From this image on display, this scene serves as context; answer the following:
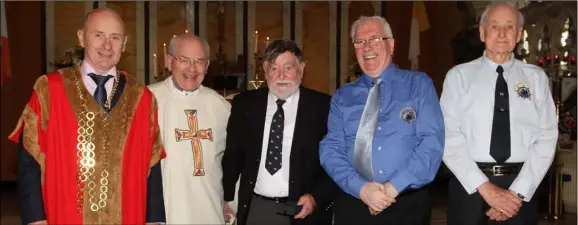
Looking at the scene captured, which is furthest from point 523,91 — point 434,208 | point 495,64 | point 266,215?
point 434,208

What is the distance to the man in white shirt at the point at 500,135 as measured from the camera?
2.89 m

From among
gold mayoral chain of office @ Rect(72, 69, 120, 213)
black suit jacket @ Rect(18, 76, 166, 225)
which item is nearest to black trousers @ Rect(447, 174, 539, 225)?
gold mayoral chain of office @ Rect(72, 69, 120, 213)

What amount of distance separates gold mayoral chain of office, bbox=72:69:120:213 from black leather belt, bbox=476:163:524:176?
1701 millimetres

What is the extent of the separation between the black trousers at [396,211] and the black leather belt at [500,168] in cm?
29

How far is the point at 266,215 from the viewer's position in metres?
3.17

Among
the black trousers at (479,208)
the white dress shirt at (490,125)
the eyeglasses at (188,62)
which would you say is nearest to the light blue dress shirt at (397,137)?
the white dress shirt at (490,125)

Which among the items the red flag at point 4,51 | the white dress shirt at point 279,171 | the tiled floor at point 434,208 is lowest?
the tiled floor at point 434,208

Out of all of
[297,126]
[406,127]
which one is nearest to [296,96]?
[297,126]

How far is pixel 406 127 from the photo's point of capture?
2877 millimetres

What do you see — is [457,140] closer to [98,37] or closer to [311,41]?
[98,37]

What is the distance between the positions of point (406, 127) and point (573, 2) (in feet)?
22.7

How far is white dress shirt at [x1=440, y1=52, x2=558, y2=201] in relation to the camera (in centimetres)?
290

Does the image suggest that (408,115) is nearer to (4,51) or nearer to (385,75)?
(385,75)

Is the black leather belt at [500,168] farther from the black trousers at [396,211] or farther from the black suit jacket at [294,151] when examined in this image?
the black suit jacket at [294,151]
